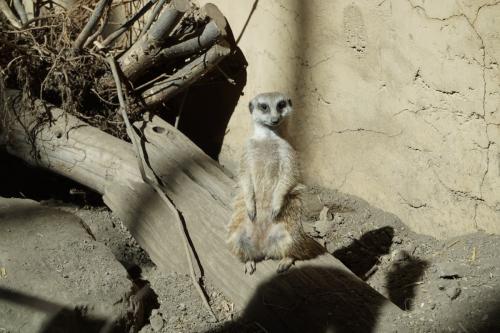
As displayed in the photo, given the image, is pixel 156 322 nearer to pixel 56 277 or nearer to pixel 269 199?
pixel 56 277

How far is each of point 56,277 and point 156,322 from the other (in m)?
0.47

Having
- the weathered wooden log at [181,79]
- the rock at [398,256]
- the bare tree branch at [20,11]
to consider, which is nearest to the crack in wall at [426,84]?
the rock at [398,256]

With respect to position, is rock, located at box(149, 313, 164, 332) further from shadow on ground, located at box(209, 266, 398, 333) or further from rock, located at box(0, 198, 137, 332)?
shadow on ground, located at box(209, 266, 398, 333)

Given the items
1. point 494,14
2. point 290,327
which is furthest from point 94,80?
point 494,14

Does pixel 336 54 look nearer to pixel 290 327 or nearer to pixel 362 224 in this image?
pixel 362 224

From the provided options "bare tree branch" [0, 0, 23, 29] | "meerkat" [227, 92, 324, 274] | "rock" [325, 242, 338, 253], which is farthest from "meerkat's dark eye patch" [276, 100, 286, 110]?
"bare tree branch" [0, 0, 23, 29]

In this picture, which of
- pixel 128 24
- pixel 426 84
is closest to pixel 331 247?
pixel 426 84

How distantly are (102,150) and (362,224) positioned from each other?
4.95ft

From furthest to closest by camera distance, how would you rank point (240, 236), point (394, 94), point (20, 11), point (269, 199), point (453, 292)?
point (20, 11), point (394, 94), point (269, 199), point (240, 236), point (453, 292)

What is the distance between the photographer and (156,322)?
2.75 m

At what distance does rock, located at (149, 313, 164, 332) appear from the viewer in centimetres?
273

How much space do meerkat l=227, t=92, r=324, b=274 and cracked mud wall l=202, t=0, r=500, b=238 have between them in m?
0.56

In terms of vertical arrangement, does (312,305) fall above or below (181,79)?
below

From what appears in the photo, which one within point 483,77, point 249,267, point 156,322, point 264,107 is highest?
point 483,77
